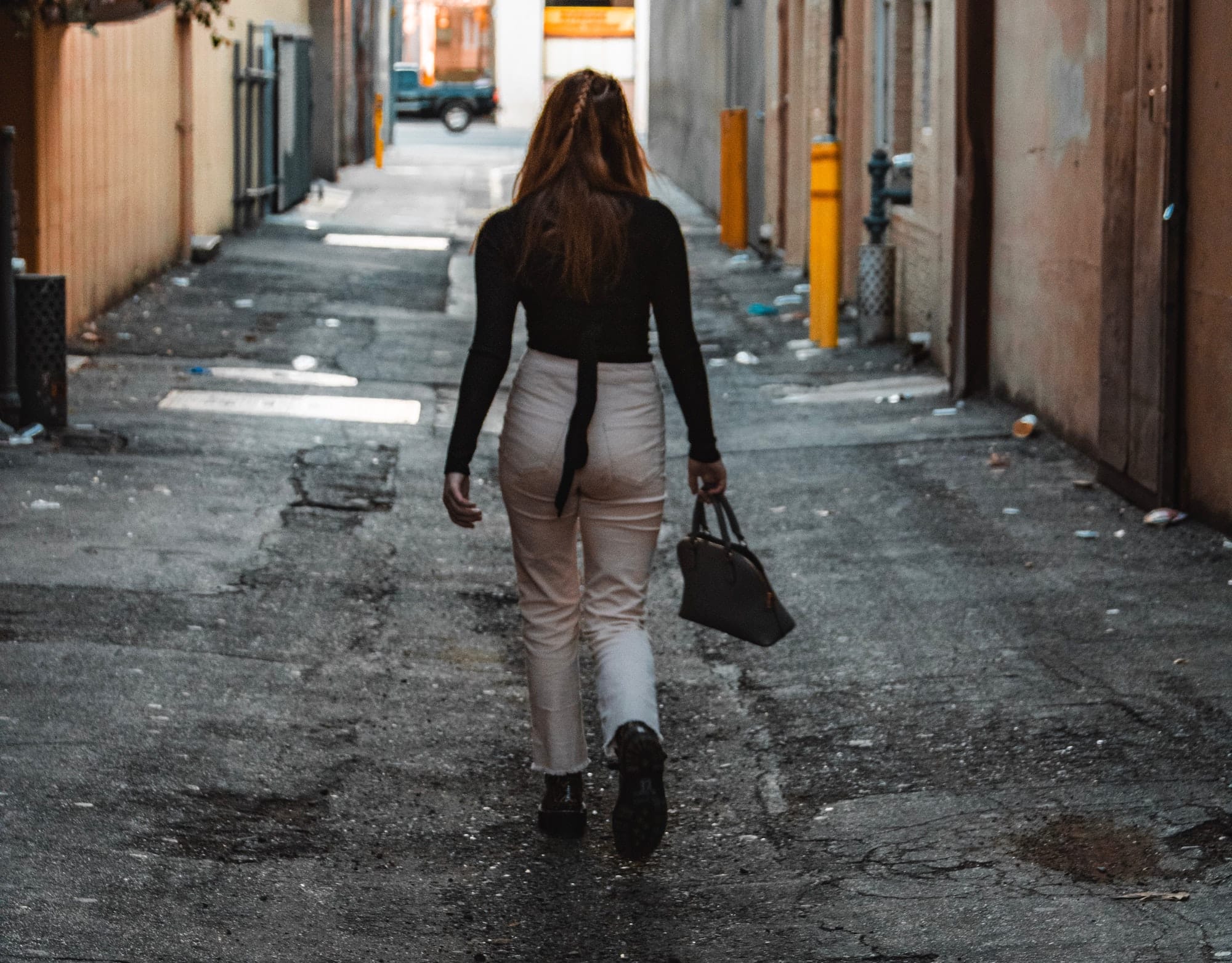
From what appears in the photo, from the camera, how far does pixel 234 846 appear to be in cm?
441

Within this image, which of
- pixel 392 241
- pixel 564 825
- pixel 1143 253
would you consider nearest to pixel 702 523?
pixel 564 825

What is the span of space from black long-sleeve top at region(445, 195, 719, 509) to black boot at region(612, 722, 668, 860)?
0.57 m

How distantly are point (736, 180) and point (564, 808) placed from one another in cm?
1731

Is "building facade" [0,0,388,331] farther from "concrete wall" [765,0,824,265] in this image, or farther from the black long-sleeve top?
the black long-sleeve top

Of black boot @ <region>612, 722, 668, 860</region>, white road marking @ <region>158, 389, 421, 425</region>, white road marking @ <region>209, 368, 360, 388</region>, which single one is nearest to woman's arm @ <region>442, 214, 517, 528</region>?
black boot @ <region>612, 722, 668, 860</region>

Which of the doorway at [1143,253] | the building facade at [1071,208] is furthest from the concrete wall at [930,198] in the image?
the doorway at [1143,253]

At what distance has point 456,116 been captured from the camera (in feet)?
185

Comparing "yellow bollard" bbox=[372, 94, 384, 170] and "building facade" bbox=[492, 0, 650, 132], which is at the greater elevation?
"building facade" bbox=[492, 0, 650, 132]

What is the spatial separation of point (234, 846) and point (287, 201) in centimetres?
1979

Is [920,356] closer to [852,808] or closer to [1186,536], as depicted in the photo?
[1186,536]

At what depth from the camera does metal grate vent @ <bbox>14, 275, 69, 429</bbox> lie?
9281 millimetres

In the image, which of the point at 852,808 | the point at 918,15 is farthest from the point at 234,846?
the point at 918,15

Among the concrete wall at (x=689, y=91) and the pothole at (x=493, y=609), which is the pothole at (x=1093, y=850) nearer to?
→ the pothole at (x=493, y=609)

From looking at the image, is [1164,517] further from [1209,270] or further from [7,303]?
[7,303]
